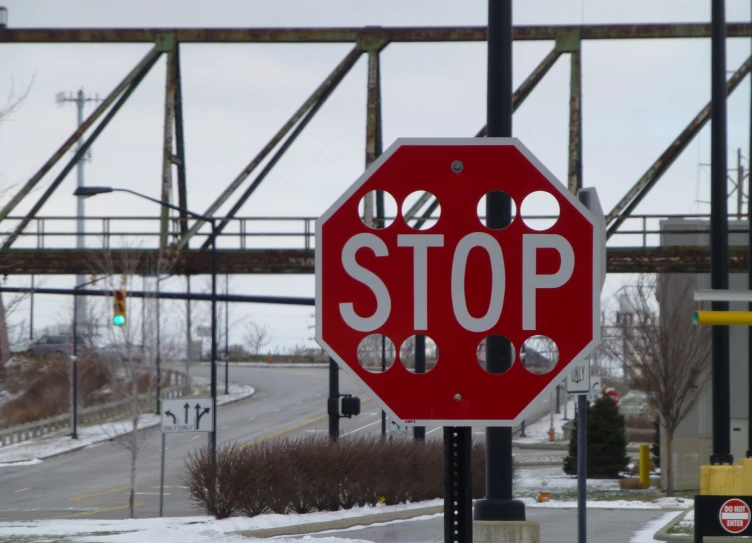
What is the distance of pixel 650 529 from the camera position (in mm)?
21875

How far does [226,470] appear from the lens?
2325 centimetres

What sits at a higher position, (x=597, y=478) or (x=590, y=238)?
(x=590, y=238)

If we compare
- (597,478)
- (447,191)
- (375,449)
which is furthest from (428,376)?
(597,478)

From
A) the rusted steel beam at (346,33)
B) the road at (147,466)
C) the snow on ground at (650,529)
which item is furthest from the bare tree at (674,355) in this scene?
the rusted steel beam at (346,33)

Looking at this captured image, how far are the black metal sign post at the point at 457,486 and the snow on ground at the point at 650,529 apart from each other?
17.2 metres

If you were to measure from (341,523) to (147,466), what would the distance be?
23.1m

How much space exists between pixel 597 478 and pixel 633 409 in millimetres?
32389

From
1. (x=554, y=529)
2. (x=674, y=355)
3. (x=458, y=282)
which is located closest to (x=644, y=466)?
(x=674, y=355)

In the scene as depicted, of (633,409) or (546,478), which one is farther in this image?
(633,409)

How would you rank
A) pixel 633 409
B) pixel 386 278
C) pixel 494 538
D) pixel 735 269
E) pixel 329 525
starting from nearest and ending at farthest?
pixel 386 278, pixel 494 538, pixel 329 525, pixel 735 269, pixel 633 409

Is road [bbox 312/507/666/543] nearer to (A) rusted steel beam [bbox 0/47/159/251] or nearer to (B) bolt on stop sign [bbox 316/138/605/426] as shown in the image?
(A) rusted steel beam [bbox 0/47/159/251]

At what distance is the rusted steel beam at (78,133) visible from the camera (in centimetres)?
2192

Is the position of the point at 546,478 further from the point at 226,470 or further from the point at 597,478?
the point at 226,470

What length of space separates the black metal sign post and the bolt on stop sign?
0.13m
